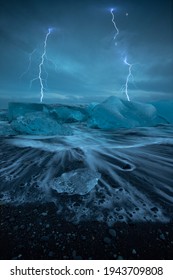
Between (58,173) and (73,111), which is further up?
(73,111)

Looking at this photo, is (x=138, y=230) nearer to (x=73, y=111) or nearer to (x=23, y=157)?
(x=23, y=157)

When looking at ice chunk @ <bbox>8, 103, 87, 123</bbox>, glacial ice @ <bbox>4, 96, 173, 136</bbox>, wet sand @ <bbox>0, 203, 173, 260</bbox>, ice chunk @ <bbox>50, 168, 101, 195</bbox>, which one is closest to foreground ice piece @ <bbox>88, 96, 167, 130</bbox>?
glacial ice @ <bbox>4, 96, 173, 136</bbox>

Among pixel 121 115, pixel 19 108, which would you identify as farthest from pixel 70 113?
pixel 121 115

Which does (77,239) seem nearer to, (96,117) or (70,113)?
(96,117)

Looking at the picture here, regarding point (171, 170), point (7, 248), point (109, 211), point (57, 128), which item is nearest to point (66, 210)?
point (109, 211)

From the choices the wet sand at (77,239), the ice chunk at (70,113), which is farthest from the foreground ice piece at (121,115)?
the wet sand at (77,239)
